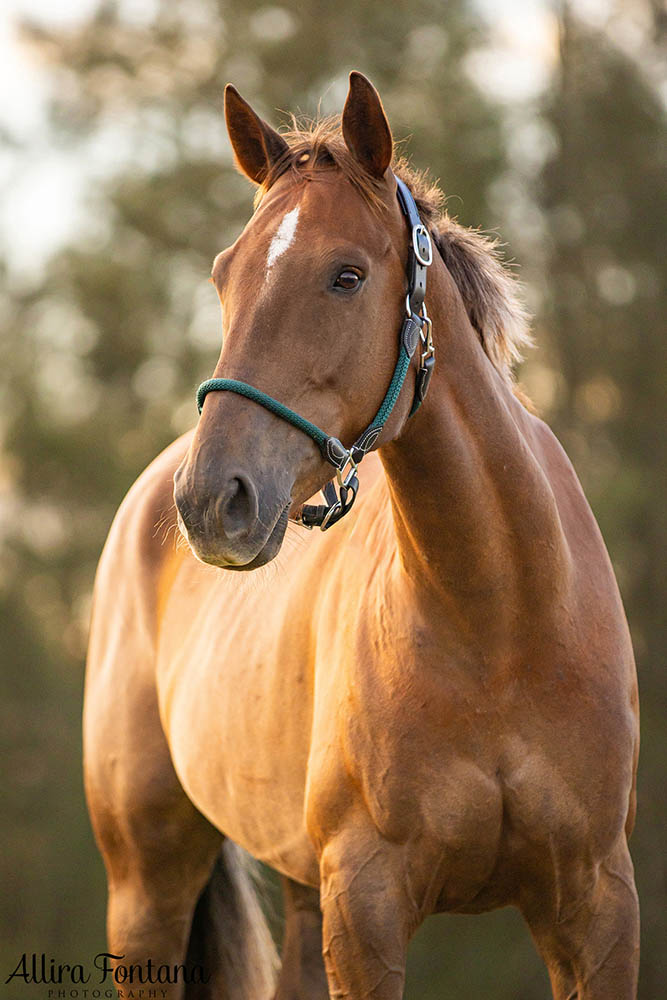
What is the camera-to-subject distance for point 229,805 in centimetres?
356

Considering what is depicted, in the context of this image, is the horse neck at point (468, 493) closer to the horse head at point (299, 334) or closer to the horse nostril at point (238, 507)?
the horse head at point (299, 334)

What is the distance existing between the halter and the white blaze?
27 cm

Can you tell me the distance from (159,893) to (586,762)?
2006 mm

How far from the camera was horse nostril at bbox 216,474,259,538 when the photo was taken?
83.9 inches

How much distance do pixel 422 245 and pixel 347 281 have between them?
0.87 feet

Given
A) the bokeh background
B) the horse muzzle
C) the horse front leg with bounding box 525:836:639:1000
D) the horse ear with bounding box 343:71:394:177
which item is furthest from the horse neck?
the bokeh background

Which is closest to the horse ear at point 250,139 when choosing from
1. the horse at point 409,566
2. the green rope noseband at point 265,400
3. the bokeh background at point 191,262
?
the horse at point 409,566

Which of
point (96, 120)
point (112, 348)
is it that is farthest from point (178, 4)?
point (112, 348)

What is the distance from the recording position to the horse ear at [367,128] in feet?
7.84

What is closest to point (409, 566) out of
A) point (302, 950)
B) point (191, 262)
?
point (302, 950)

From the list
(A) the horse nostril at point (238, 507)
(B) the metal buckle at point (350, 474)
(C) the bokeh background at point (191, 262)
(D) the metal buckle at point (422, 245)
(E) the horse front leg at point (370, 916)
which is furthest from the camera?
(C) the bokeh background at point (191, 262)

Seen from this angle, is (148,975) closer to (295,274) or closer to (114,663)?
(114,663)

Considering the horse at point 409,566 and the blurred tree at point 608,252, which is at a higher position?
the blurred tree at point 608,252

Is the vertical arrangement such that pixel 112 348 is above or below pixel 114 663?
above
